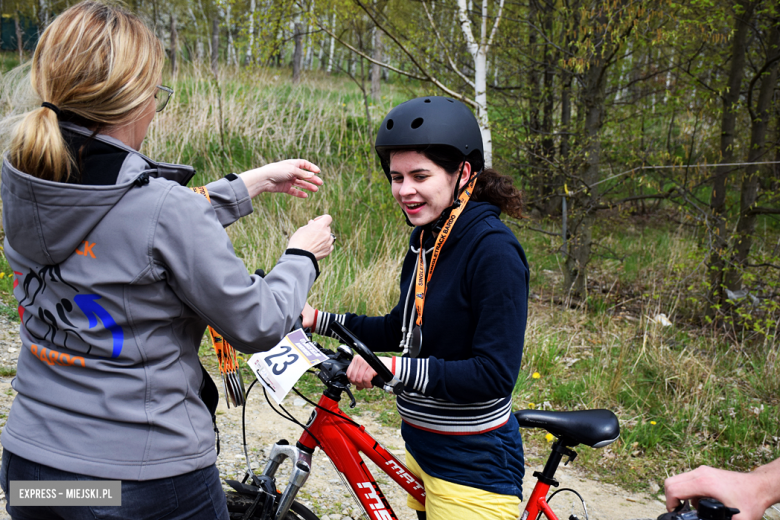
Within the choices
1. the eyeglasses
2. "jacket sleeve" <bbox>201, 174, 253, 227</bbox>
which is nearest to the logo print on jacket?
the eyeglasses

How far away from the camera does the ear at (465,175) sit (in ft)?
6.99

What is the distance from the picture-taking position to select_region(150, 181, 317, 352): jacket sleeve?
1313mm

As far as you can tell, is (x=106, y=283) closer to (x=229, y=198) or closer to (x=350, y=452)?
(x=229, y=198)

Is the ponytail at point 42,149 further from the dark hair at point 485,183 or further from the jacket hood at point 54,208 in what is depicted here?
the dark hair at point 485,183

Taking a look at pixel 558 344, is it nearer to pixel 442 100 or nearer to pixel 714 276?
pixel 714 276

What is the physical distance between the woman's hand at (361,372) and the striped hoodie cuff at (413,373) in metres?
0.03

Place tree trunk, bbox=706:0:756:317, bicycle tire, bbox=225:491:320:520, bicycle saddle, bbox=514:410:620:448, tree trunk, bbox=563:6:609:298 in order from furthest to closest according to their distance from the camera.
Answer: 1. tree trunk, bbox=563:6:609:298
2. tree trunk, bbox=706:0:756:317
3. bicycle tire, bbox=225:491:320:520
4. bicycle saddle, bbox=514:410:620:448

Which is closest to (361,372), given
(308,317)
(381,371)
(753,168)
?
(381,371)

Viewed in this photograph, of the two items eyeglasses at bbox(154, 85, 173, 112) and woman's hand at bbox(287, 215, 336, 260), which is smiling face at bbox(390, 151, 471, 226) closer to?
woman's hand at bbox(287, 215, 336, 260)

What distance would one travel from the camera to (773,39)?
6035 mm

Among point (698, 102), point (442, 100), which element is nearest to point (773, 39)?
point (698, 102)

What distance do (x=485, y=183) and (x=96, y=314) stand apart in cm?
135

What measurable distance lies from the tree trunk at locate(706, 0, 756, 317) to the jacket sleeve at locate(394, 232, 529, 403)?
4.78m

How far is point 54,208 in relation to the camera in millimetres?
1273
